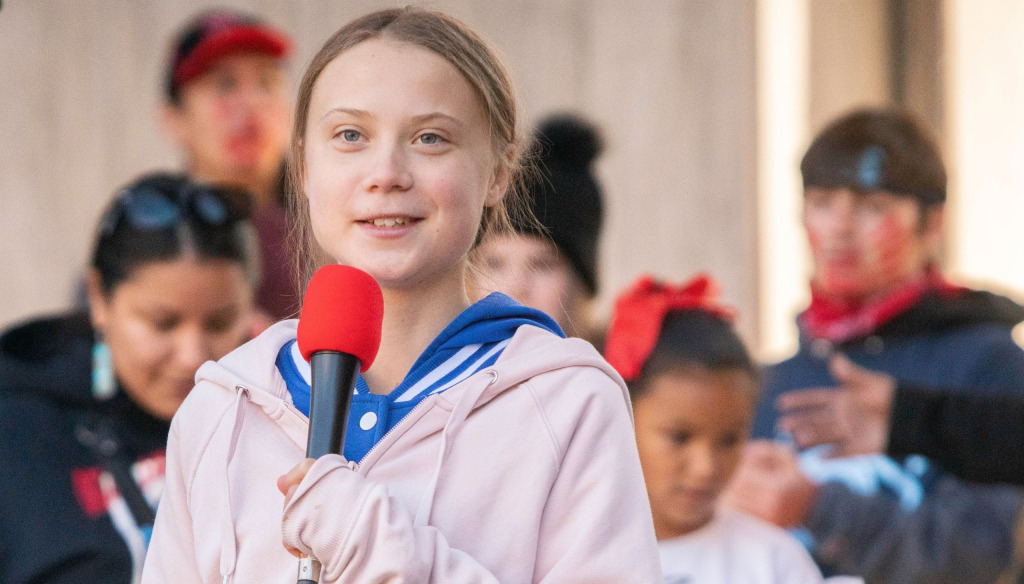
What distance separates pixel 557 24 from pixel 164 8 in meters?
1.50

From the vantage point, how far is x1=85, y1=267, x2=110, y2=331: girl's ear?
3544 mm

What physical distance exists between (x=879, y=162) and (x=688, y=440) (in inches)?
43.9

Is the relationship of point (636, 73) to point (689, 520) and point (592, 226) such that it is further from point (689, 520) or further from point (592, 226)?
point (689, 520)

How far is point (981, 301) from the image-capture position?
390 cm

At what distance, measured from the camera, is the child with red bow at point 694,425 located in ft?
10.3

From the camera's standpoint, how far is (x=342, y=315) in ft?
5.31

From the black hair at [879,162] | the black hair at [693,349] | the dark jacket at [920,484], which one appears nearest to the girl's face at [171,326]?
the black hair at [693,349]

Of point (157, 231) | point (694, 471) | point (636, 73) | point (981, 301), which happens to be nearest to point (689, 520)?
point (694, 471)

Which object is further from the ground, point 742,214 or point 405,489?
point 405,489

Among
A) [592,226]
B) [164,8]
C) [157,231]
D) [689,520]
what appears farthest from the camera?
[164,8]

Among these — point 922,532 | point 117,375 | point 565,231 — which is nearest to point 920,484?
point 922,532

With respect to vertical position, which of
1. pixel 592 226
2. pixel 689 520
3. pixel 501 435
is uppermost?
pixel 501 435

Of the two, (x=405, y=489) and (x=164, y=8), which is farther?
(x=164, y=8)

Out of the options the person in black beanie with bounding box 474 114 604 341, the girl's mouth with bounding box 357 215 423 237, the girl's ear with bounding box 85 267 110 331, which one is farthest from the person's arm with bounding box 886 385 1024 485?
the girl's mouth with bounding box 357 215 423 237
